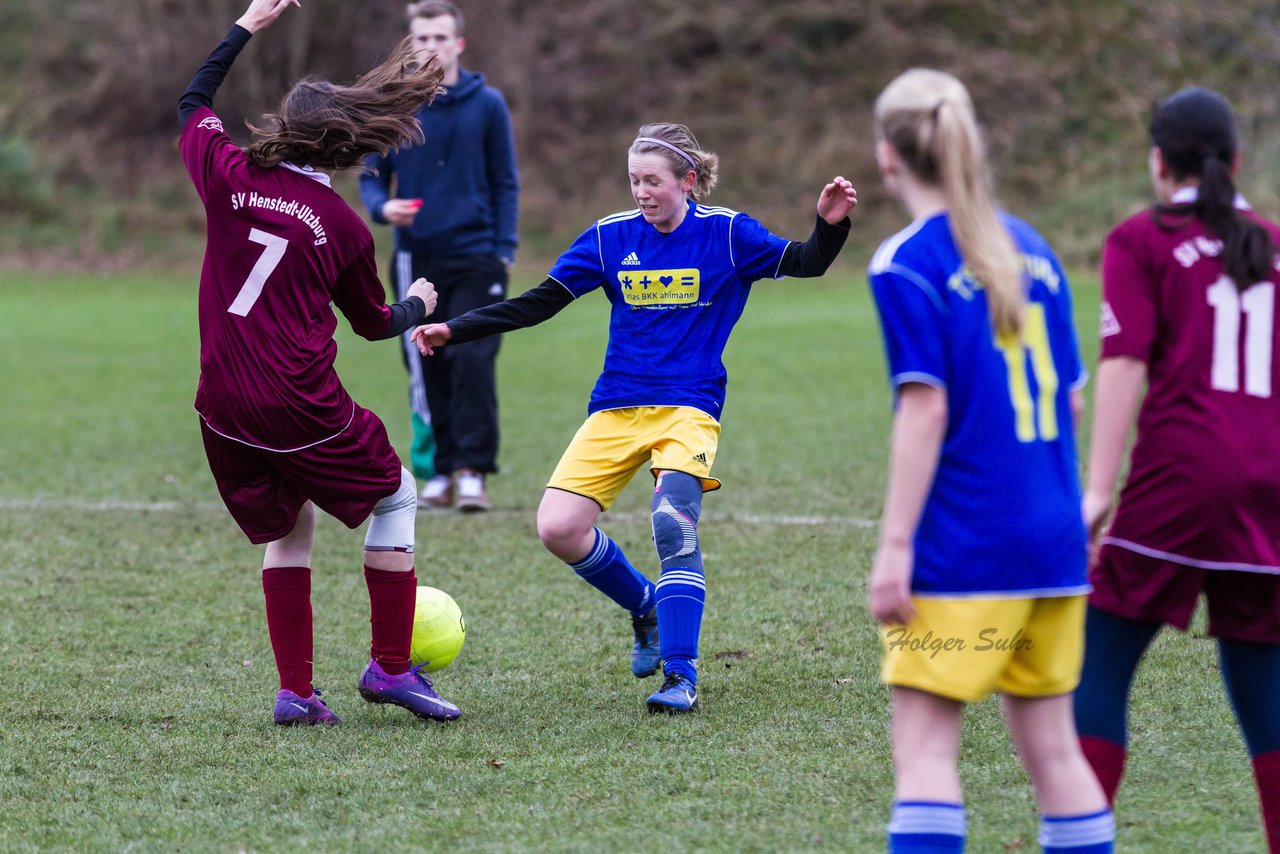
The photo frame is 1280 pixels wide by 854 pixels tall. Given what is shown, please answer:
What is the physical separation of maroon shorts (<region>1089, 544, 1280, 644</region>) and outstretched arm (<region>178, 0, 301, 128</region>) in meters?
2.81

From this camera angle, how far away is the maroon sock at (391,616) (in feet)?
14.9

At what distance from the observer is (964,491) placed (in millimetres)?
2654

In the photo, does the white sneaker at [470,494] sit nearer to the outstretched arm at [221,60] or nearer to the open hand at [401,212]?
the open hand at [401,212]

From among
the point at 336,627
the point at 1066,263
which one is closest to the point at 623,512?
the point at 336,627

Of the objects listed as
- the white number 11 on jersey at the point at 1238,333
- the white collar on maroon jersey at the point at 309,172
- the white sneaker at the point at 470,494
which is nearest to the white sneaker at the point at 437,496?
the white sneaker at the point at 470,494

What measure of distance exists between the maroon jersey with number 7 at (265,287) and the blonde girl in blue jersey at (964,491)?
1.99 metres

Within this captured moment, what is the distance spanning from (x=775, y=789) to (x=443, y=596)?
1.58m

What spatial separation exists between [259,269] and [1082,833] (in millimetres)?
2605

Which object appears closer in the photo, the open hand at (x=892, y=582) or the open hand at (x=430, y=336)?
the open hand at (x=892, y=582)

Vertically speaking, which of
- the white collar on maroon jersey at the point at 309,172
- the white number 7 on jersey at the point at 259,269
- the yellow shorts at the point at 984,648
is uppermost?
the white collar on maroon jersey at the point at 309,172

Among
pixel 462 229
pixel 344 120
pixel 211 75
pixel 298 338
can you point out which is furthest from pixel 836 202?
pixel 462 229

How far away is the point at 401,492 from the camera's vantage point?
4.55m

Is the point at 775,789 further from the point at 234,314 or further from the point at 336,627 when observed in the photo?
the point at 336,627

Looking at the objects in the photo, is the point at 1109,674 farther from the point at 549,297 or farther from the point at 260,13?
the point at 260,13
